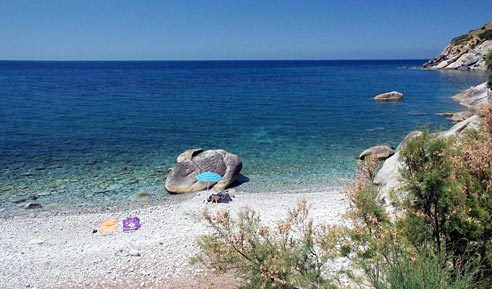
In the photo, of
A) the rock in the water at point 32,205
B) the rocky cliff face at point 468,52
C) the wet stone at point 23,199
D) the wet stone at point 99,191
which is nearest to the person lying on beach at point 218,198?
the wet stone at point 99,191

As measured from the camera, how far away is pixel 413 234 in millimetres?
8430

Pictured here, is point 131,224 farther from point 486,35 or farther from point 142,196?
point 486,35

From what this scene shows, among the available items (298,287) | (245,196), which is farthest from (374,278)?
(245,196)

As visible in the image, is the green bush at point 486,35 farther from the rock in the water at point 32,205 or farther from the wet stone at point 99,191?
the rock in the water at point 32,205

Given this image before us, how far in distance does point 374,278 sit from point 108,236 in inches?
482

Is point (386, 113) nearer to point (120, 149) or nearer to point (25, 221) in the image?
point (120, 149)

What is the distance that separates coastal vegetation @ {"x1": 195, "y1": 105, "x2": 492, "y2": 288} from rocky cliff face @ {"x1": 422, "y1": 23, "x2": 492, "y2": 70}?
108297 millimetres

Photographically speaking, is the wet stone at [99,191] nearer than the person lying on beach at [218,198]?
No

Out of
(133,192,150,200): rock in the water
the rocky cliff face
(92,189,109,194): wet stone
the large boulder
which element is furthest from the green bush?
(92,189,109,194): wet stone

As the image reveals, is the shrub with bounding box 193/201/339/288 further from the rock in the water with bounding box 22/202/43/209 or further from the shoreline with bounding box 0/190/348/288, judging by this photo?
the rock in the water with bounding box 22/202/43/209

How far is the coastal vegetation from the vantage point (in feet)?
24.7

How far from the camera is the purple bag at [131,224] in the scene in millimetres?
16558

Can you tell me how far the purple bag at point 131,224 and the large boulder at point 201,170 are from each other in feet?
15.8

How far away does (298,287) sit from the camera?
8391mm
